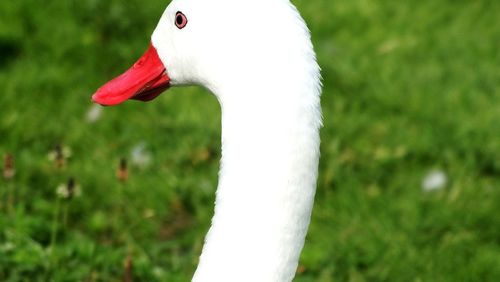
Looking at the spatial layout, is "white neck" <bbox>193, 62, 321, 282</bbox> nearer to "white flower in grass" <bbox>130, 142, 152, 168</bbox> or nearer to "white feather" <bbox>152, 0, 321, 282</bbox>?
"white feather" <bbox>152, 0, 321, 282</bbox>

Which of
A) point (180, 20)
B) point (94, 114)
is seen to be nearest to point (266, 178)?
point (180, 20)

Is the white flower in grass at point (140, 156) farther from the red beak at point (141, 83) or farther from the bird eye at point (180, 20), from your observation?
the bird eye at point (180, 20)

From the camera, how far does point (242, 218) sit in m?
2.36

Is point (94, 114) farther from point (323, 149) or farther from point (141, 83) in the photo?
point (141, 83)

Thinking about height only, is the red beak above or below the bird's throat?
above

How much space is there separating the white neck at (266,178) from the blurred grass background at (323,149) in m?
1.22

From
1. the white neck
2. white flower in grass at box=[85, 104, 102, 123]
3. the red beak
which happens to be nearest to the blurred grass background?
white flower in grass at box=[85, 104, 102, 123]

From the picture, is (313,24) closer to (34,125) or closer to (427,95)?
(427,95)

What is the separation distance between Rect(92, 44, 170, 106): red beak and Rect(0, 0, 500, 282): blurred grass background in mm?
792

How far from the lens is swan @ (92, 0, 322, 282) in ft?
7.50

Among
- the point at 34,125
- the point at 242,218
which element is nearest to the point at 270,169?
the point at 242,218

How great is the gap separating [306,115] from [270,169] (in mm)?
150

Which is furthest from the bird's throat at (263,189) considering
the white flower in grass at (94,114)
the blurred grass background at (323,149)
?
the white flower in grass at (94,114)

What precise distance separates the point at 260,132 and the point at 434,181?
283 centimetres
